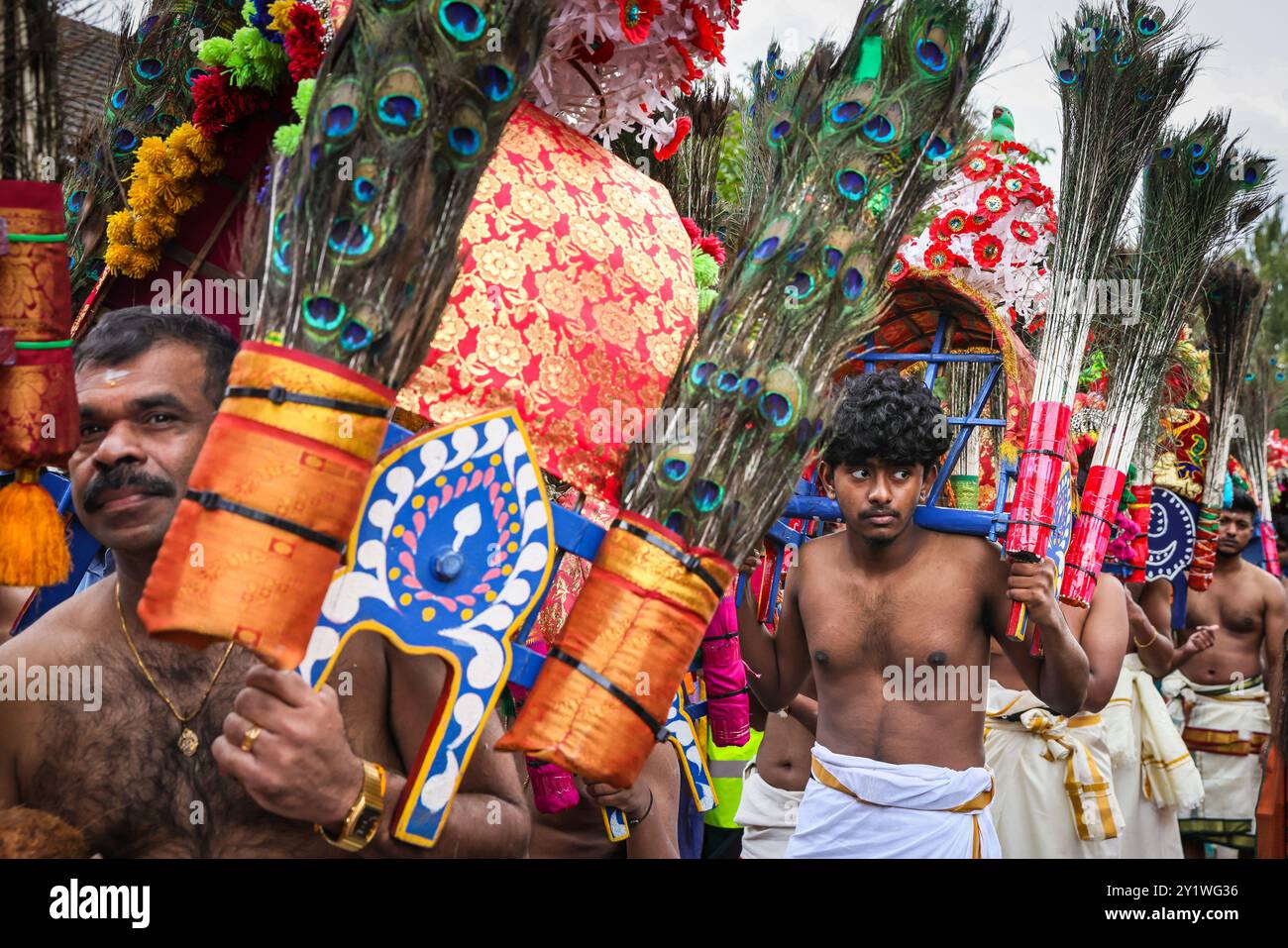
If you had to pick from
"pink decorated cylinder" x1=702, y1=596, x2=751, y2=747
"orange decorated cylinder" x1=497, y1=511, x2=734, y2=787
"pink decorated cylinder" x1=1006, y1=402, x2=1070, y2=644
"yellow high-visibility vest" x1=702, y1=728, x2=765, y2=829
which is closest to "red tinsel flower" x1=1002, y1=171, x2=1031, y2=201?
"pink decorated cylinder" x1=1006, y1=402, x2=1070, y2=644

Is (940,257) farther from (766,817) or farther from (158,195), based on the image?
(158,195)

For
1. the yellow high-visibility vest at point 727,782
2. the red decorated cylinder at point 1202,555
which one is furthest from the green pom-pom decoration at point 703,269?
the red decorated cylinder at point 1202,555

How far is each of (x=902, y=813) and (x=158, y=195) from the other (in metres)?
2.93

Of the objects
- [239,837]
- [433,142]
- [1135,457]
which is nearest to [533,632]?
[239,837]

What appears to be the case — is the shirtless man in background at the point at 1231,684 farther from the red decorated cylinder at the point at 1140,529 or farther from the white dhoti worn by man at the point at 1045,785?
the white dhoti worn by man at the point at 1045,785

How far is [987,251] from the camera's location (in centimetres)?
576

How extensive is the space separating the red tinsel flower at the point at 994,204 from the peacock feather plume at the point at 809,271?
11.9ft

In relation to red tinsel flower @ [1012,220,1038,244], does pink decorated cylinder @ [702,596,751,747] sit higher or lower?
lower

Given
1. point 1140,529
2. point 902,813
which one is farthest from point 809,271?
point 1140,529

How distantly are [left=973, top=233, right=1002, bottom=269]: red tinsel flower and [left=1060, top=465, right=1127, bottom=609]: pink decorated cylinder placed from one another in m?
2.05

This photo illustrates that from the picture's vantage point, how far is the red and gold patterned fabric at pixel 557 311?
2.35m

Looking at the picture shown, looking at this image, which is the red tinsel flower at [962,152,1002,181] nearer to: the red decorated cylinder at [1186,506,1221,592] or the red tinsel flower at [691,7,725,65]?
the red decorated cylinder at [1186,506,1221,592]

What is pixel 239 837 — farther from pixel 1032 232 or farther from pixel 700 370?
pixel 1032 232

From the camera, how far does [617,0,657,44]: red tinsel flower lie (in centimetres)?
258
